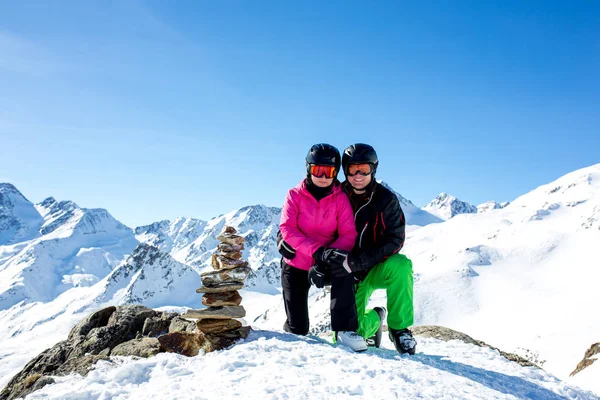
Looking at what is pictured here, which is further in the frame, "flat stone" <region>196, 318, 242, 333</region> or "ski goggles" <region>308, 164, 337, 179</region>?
"flat stone" <region>196, 318, 242, 333</region>

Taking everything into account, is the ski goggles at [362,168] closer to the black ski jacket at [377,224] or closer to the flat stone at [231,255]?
the black ski jacket at [377,224]

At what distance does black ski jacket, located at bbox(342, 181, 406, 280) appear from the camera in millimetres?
7633

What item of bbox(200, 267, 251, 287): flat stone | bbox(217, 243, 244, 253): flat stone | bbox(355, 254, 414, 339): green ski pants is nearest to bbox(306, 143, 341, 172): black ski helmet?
bbox(355, 254, 414, 339): green ski pants

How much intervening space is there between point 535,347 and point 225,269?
256 feet

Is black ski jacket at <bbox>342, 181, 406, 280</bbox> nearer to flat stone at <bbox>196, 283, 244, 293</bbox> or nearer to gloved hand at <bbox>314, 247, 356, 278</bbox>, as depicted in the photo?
gloved hand at <bbox>314, 247, 356, 278</bbox>

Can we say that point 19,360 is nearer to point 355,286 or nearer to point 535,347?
point 355,286

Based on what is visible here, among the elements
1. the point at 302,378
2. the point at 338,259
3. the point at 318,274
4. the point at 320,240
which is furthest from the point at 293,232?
the point at 302,378

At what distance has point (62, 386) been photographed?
6.52m

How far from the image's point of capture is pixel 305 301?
8586 millimetres

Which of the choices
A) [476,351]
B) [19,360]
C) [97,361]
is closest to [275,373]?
[97,361]

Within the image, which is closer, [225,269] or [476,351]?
[225,269]

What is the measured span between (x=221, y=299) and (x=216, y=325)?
0.53 m

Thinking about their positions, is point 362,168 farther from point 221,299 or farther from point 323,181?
point 221,299

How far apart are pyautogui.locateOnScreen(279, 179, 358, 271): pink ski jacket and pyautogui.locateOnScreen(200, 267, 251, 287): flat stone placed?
3.74ft
